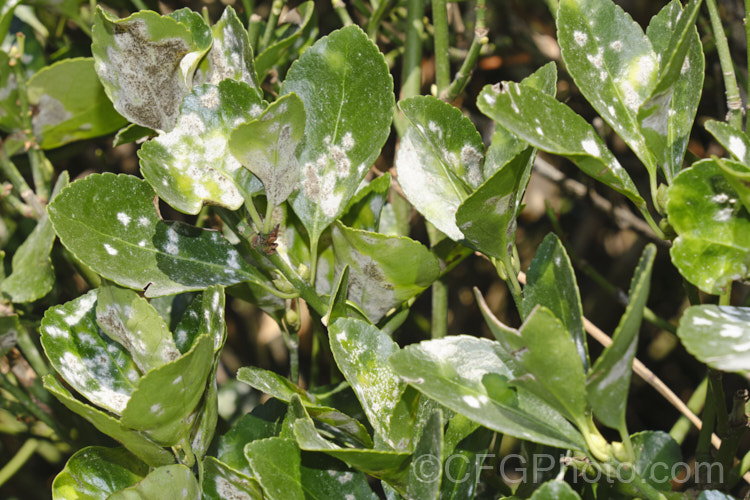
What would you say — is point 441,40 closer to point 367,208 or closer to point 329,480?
point 367,208

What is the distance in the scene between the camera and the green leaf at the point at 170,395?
0.46 meters

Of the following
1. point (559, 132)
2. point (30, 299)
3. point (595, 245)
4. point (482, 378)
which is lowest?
point (595, 245)

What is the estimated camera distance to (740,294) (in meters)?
1.34

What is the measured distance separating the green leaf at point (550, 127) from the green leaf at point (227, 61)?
0.70ft

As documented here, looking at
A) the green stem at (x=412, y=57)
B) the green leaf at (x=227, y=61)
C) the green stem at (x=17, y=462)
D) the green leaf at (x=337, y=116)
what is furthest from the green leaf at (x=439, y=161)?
the green stem at (x=17, y=462)

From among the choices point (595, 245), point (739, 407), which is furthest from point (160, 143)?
point (595, 245)

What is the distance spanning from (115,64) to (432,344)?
328 millimetres

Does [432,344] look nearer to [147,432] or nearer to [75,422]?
[147,432]

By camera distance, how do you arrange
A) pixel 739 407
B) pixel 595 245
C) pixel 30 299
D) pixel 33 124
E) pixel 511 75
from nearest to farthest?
pixel 739 407 → pixel 30 299 → pixel 33 124 → pixel 511 75 → pixel 595 245

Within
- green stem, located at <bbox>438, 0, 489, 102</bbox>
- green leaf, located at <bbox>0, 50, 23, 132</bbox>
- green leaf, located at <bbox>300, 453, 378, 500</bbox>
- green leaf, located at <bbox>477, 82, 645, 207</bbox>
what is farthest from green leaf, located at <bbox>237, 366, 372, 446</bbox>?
green leaf, located at <bbox>0, 50, 23, 132</bbox>

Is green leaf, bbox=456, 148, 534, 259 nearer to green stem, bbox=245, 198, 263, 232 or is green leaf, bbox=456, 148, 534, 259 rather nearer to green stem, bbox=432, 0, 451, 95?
green stem, bbox=245, 198, 263, 232

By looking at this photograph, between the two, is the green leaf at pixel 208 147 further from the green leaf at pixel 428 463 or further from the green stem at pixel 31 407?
the green stem at pixel 31 407

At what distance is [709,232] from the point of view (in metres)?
0.45

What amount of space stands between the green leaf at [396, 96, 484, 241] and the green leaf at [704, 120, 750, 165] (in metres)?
0.16
